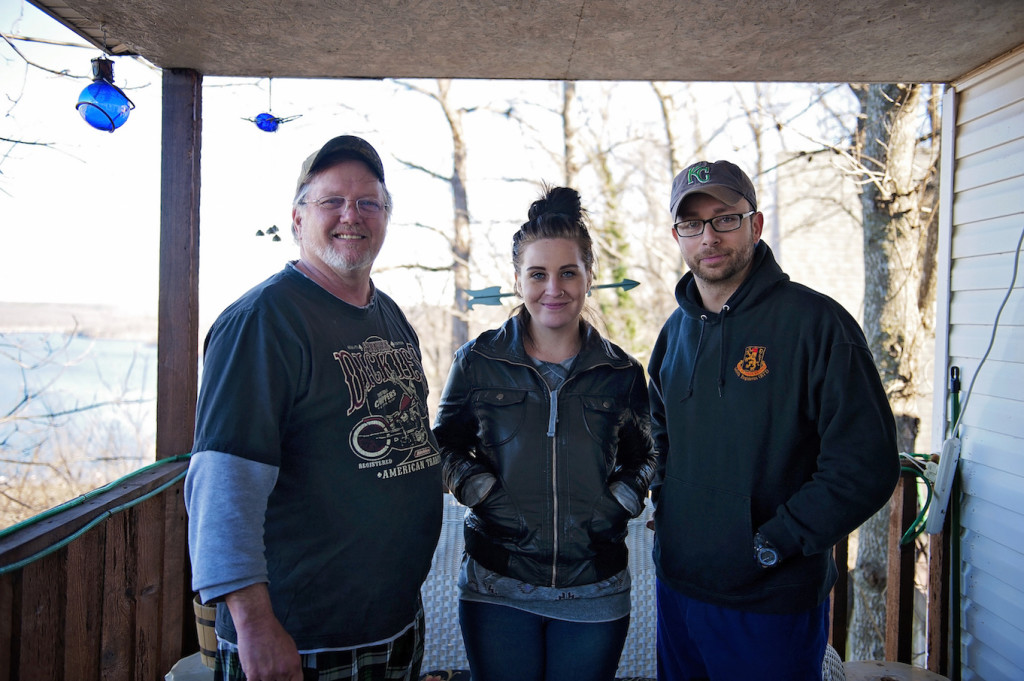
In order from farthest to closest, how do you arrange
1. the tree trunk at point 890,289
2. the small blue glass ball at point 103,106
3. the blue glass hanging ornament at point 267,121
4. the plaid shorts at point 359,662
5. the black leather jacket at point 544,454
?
the tree trunk at point 890,289
the blue glass hanging ornament at point 267,121
the small blue glass ball at point 103,106
the black leather jacket at point 544,454
the plaid shorts at point 359,662

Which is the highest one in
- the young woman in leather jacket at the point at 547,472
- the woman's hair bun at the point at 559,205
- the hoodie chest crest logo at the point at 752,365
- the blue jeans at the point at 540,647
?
the woman's hair bun at the point at 559,205

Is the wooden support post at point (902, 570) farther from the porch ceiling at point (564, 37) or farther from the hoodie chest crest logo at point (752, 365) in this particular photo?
the porch ceiling at point (564, 37)

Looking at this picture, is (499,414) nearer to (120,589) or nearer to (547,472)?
(547,472)

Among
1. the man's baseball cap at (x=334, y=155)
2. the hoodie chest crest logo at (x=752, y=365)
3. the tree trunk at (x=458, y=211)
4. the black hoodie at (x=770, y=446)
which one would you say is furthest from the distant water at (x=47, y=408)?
the tree trunk at (x=458, y=211)

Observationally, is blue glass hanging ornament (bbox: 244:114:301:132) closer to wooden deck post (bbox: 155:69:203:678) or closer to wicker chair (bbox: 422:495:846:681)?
wooden deck post (bbox: 155:69:203:678)

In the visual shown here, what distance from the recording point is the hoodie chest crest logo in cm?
175

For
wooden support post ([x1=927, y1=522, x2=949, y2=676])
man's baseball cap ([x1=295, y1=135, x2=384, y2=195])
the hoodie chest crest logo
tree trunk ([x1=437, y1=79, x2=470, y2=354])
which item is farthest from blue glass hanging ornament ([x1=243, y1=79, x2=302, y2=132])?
tree trunk ([x1=437, y1=79, x2=470, y2=354])

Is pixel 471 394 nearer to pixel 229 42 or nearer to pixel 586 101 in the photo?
pixel 229 42

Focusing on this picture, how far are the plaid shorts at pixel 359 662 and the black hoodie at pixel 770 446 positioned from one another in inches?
29.7

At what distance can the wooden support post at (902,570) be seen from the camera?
2.69 metres

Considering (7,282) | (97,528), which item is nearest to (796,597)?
(97,528)

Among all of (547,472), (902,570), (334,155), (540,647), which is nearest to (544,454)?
(547,472)

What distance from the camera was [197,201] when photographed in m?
2.52

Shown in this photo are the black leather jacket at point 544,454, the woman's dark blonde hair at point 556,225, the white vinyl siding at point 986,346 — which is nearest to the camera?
the black leather jacket at point 544,454
